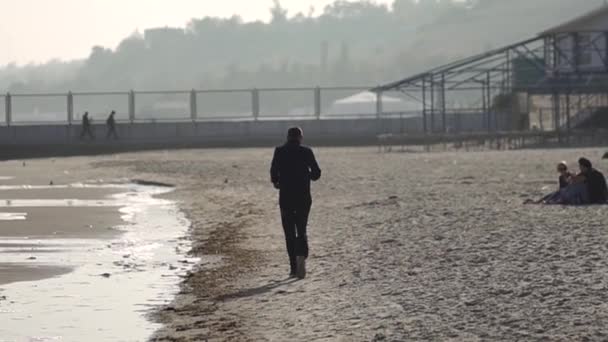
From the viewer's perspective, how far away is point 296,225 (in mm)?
15789

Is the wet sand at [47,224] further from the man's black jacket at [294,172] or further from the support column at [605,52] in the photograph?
the support column at [605,52]

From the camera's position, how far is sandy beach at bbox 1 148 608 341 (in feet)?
39.2

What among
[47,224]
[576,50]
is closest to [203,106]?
[576,50]

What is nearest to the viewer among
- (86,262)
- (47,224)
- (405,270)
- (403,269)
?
(405,270)

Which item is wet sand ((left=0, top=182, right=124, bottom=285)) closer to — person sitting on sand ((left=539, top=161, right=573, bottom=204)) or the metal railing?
person sitting on sand ((left=539, top=161, right=573, bottom=204))

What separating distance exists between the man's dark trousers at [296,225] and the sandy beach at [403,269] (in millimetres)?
337

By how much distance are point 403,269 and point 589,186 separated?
299 inches

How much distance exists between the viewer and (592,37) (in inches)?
2190

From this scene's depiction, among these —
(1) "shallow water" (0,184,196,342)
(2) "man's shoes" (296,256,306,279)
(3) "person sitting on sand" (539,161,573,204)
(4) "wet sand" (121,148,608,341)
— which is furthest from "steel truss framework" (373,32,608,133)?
(2) "man's shoes" (296,256,306,279)

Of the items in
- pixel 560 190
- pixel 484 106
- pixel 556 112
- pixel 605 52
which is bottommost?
pixel 560 190

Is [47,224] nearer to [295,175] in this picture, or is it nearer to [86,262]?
[86,262]

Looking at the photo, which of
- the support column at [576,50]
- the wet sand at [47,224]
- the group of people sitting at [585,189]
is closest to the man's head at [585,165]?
the group of people sitting at [585,189]

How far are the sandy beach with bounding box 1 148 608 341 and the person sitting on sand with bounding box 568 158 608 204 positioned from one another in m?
0.66

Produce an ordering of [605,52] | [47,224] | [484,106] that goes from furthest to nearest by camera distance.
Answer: [484,106] → [605,52] → [47,224]
